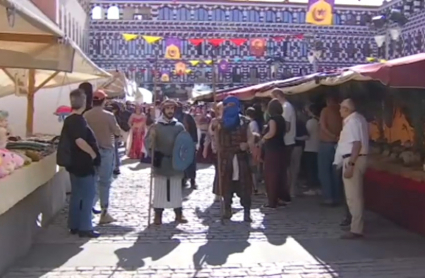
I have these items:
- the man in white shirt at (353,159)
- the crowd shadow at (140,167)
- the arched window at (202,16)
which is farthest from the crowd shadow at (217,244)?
the arched window at (202,16)

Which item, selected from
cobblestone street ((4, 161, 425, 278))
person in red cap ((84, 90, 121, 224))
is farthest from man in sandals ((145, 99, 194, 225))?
person in red cap ((84, 90, 121, 224))

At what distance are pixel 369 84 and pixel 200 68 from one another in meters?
48.5

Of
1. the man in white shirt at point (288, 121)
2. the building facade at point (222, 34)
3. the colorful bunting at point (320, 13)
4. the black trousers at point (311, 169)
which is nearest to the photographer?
the man in white shirt at point (288, 121)

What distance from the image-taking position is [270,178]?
10242 millimetres

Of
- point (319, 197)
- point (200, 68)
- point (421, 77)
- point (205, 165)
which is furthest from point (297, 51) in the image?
point (421, 77)

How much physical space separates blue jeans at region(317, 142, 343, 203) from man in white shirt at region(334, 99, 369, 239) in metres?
2.39

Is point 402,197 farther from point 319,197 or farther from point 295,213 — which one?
point 319,197

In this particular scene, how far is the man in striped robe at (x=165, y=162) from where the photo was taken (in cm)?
888

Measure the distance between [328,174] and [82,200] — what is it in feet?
13.6

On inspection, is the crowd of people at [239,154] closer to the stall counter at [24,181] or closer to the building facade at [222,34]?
the stall counter at [24,181]

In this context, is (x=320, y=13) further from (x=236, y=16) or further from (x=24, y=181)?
(x=236, y=16)

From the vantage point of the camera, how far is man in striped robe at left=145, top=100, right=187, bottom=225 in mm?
8875

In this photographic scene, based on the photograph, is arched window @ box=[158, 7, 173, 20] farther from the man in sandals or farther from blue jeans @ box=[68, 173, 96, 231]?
blue jeans @ box=[68, 173, 96, 231]

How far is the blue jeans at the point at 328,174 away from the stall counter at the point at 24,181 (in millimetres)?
4142
